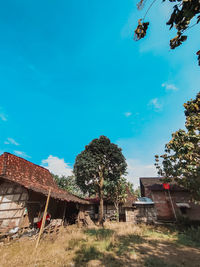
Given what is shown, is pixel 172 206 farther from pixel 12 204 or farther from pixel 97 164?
pixel 12 204

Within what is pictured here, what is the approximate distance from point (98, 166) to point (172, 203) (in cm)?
1150

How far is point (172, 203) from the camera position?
1667 cm

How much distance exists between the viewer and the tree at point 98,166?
635 inches

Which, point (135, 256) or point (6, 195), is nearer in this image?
point (135, 256)

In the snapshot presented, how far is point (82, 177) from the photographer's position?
16.5 meters

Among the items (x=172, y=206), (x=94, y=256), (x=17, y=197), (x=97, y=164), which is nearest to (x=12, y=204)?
(x=17, y=197)

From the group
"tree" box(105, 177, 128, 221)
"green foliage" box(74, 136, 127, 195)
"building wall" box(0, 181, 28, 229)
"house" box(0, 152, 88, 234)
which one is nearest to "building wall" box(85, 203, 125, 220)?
"tree" box(105, 177, 128, 221)

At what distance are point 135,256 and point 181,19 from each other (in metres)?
8.65

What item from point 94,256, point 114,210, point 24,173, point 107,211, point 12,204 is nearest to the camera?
point 94,256

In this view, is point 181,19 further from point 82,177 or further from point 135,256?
point 82,177

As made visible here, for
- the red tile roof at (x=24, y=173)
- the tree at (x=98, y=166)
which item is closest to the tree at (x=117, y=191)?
the tree at (x=98, y=166)

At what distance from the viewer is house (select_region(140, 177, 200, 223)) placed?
15852 millimetres

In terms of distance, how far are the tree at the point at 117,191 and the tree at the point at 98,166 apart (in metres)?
0.54

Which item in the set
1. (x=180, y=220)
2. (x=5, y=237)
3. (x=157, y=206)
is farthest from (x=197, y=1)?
(x=157, y=206)
